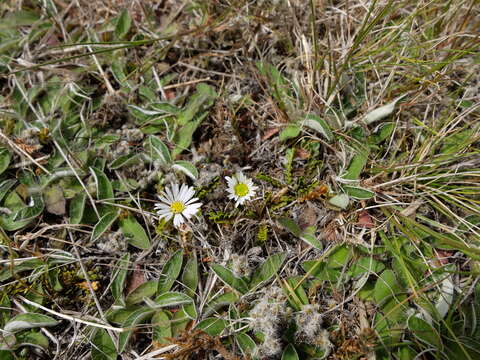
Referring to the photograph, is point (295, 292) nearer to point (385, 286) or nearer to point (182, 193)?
point (385, 286)

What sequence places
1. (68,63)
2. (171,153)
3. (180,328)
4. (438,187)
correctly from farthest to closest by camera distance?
(68,63) → (171,153) → (438,187) → (180,328)

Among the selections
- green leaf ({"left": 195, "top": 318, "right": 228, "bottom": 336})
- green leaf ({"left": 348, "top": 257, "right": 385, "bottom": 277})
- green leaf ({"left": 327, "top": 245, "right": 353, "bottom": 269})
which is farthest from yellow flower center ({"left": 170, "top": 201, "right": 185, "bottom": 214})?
green leaf ({"left": 348, "top": 257, "right": 385, "bottom": 277})

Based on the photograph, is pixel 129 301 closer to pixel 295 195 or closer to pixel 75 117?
pixel 295 195

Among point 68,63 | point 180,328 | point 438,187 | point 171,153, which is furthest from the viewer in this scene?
point 68,63

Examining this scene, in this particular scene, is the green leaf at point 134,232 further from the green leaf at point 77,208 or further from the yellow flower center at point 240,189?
the yellow flower center at point 240,189

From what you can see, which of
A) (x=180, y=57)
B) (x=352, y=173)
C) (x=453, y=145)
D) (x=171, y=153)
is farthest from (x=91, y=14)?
(x=453, y=145)

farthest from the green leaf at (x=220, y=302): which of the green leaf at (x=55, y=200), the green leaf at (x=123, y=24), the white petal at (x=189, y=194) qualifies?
the green leaf at (x=123, y=24)

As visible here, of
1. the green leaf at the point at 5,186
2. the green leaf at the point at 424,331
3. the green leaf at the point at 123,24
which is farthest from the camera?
the green leaf at the point at 123,24

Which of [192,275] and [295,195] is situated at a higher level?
[295,195]
